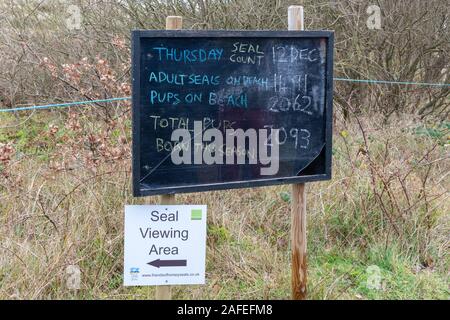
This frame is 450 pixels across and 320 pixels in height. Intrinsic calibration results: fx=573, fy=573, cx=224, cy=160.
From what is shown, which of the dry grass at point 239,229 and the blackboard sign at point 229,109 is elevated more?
the blackboard sign at point 229,109

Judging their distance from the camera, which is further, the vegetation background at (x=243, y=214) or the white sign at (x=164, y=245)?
the vegetation background at (x=243, y=214)

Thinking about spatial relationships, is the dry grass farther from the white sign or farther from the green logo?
the green logo

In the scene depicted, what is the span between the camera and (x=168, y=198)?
126 inches

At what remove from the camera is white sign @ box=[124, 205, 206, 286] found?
3.12m

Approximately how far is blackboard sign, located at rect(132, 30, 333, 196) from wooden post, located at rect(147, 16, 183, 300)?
0.08 meters

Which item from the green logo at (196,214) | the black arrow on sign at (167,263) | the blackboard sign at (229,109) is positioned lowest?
the black arrow on sign at (167,263)

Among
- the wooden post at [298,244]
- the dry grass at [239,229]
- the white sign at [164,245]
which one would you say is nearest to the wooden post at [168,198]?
the white sign at [164,245]

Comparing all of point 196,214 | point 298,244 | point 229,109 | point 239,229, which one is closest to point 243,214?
point 239,229

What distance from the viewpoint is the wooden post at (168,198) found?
3123 millimetres

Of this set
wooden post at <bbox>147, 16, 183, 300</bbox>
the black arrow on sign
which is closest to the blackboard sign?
wooden post at <bbox>147, 16, 183, 300</bbox>

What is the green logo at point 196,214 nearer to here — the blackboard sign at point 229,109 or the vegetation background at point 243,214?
the blackboard sign at point 229,109

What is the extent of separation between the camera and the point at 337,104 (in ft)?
25.0

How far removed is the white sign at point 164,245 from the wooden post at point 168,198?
0.17 feet

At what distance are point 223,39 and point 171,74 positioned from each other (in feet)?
1.19
